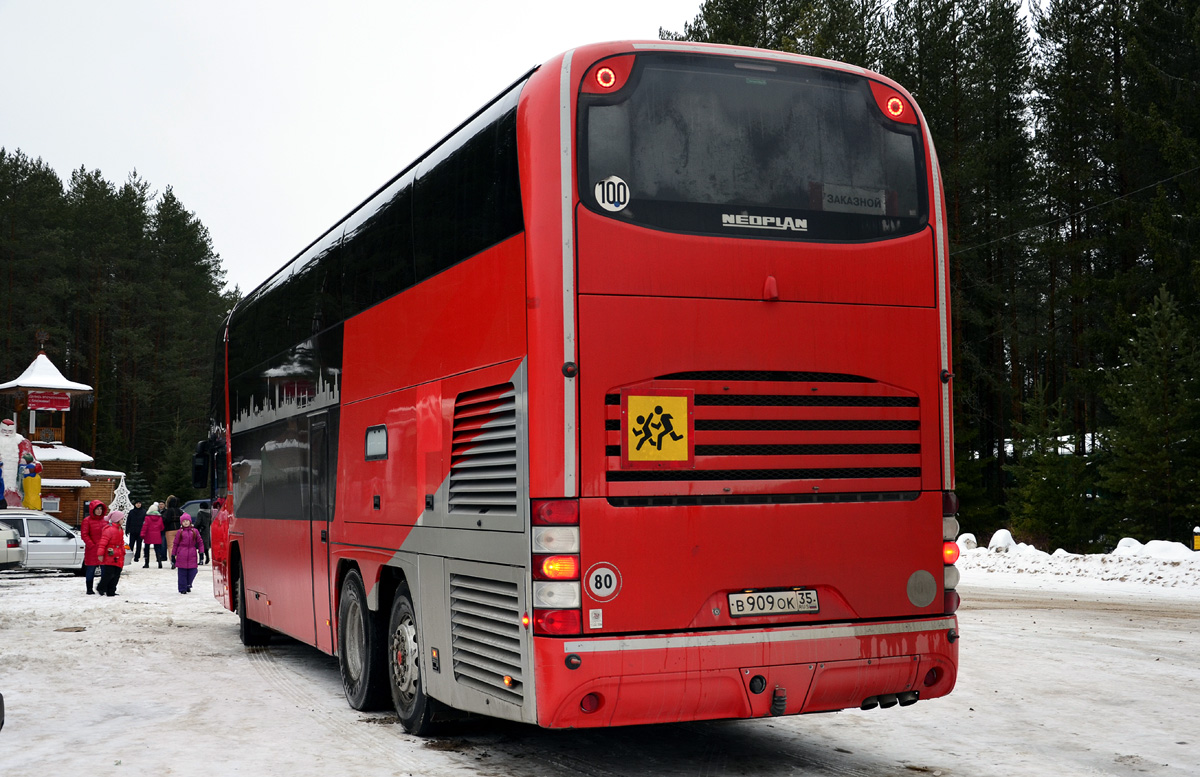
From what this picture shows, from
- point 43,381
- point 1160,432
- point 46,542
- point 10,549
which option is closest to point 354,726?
point 10,549

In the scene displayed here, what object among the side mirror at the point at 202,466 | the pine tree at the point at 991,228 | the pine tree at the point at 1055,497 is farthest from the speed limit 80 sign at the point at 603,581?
the pine tree at the point at 991,228

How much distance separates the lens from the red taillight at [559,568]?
646cm

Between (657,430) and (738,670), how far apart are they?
1.35m

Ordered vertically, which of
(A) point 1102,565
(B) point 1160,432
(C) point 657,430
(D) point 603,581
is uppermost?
(B) point 1160,432

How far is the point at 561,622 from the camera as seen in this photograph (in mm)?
6422

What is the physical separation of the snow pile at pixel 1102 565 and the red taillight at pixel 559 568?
17.7m

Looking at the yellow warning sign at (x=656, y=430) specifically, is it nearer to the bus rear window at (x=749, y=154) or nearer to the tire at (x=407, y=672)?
the bus rear window at (x=749, y=154)

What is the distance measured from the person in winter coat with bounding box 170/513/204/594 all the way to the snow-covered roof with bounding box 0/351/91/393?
32.7 meters

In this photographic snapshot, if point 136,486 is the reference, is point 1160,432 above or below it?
above

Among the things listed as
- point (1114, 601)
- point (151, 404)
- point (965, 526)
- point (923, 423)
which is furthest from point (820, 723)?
point (151, 404)

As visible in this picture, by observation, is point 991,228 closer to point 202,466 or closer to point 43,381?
point 202,466

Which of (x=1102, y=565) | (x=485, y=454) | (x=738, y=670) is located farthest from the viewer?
(x=1102, y=565)

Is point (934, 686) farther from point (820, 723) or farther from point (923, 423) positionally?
point (820, 723)

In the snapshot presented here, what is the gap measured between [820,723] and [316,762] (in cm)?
365
